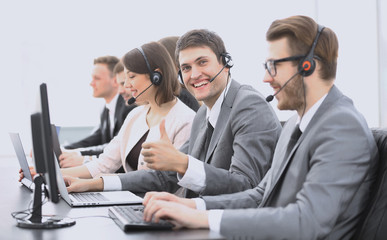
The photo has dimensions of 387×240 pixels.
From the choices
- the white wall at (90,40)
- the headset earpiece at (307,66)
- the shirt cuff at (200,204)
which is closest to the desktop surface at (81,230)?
the shirt cuff at (200,204)

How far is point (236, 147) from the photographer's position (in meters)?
2.11

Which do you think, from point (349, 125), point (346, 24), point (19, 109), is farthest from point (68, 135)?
point (349, 125)

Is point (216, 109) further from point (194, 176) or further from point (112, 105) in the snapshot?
point (112, 105)

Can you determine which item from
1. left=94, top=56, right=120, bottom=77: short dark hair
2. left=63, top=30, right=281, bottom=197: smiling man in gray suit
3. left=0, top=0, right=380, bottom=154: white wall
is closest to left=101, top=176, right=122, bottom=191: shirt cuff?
left=63, top=30, right=281, bottom=197: smiling man in gray suit

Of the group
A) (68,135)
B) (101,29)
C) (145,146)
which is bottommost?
(68,135)

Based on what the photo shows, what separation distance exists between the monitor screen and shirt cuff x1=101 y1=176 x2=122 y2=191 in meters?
0.75

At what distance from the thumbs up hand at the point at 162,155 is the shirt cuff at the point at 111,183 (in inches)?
18.8

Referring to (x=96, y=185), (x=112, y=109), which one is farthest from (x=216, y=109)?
(x=112, y=109)

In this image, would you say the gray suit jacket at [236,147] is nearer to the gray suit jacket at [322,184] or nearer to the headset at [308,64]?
the gray suit jacket at [322,184]

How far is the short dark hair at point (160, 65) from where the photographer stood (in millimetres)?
2949

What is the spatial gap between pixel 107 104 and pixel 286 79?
11.8 feet

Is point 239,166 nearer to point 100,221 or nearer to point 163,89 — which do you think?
point 100,221

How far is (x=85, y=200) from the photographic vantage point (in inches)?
79.0

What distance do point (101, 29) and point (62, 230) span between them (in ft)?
15.5
